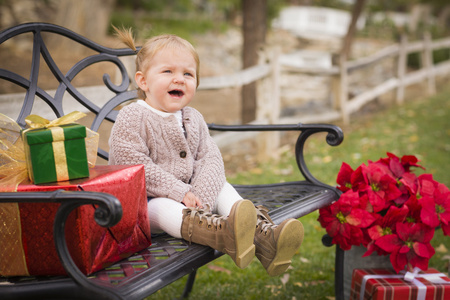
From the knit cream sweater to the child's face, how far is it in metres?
0.06

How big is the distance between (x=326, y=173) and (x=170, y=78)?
10.8ft

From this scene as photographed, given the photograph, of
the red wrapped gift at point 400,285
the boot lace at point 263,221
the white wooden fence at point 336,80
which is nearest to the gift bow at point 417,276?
the red wrapped gift at point 400,285

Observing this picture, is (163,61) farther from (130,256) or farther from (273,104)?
(273,104)

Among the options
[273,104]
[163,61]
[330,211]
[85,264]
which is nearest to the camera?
[85,264]

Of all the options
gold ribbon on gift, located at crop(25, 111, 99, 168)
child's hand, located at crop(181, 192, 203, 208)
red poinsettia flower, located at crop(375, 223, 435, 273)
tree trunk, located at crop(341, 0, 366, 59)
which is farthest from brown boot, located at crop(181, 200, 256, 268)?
tree trunk, located at crop(341, 0, 366, 59)

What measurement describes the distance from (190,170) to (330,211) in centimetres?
72

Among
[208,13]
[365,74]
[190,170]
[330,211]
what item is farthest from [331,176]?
[208,13]

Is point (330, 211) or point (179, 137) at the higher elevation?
point (179, 137)

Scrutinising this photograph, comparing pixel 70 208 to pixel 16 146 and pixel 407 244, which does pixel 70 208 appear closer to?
pixel 16 146

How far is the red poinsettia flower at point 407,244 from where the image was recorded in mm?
2010

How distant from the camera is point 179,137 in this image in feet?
6.37

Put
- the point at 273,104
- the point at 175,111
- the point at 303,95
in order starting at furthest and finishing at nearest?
the point at 303,95 → the point at 273,104 → the point at 175,111

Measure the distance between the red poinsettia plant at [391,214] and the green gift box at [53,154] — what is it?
1.23 metres

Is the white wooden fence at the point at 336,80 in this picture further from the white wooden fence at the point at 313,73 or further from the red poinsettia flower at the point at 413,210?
the red poinsettia flower at the point at 413,210
